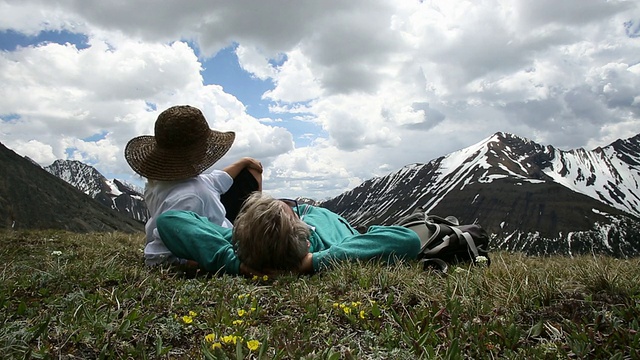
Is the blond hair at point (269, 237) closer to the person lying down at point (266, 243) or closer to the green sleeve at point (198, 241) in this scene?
the person lying down at point (266, 243)

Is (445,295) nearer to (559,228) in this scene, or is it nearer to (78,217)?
(78,217)

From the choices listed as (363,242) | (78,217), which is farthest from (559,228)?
(363,242)

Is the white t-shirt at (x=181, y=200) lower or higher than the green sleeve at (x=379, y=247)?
higher

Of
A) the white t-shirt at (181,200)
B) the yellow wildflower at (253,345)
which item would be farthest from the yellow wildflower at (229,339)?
the white t-shirt at (181,200)

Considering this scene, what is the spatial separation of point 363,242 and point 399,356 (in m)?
2.92

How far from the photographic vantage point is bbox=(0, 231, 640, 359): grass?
2730 millimetres

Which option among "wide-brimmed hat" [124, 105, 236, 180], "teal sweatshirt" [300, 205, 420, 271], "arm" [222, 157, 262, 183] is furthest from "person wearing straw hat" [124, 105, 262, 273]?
"teal sweatshirt" [300, 205, 420, 271]

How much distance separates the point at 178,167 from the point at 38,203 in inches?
3626

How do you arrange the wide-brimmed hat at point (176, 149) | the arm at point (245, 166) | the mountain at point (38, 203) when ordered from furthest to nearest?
the mountain at point (38, 203) < the arm at point (245, 166) < the wide-brimmed hat at point (176, 149)

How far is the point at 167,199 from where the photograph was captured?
6.14 meters

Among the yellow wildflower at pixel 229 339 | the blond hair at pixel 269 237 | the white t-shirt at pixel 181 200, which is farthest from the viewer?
the white t-shirt at pixel 181 200

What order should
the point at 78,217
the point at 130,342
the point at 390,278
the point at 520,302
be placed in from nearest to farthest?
the point at 130,342 < the point at 520,302 < the point at 390,278 < the point at 78,217

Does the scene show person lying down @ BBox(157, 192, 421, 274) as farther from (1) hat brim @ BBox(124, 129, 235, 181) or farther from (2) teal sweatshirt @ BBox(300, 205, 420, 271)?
(1) hat brim @ BBox(124, 129, 235, 181)

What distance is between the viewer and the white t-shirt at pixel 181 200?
237 inches
